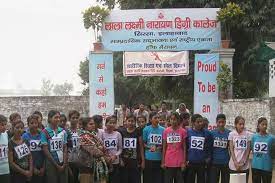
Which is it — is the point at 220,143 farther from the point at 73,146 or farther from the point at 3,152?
the point at 3,152

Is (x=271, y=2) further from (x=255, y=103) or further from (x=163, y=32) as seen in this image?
(x=255, y=103)

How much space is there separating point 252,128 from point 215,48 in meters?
3.10

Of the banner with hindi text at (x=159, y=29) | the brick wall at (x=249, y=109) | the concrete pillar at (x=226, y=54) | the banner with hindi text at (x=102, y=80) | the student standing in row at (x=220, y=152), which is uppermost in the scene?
the banner with hindi text at (x=159, y=29)

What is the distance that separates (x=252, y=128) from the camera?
12562 millimetres

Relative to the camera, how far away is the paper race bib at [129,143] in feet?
28.7

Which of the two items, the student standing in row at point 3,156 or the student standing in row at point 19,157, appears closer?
the student standing in row at point 3,156

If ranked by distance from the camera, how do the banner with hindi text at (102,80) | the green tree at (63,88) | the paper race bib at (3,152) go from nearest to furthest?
the paper race bib at (3,152)
the banner with hindi text at (102,80)
the green tree at (63,88)

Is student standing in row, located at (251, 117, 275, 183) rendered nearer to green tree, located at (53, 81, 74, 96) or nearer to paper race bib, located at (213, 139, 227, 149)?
paper race bib, located at (213, 139, 227, 149)

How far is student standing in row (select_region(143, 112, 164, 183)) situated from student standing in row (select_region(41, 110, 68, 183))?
1526mm

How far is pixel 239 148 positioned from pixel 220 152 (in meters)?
0.38

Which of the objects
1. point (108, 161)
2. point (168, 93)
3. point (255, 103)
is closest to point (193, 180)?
point (108, 161)

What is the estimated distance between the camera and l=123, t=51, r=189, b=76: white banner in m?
14.7

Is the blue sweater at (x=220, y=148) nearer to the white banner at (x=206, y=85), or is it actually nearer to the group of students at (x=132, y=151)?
the group of students at (x=132, y=151)

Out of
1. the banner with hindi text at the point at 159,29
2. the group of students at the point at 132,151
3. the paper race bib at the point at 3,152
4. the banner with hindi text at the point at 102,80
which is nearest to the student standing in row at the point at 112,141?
the group of students at the point at 132,151
